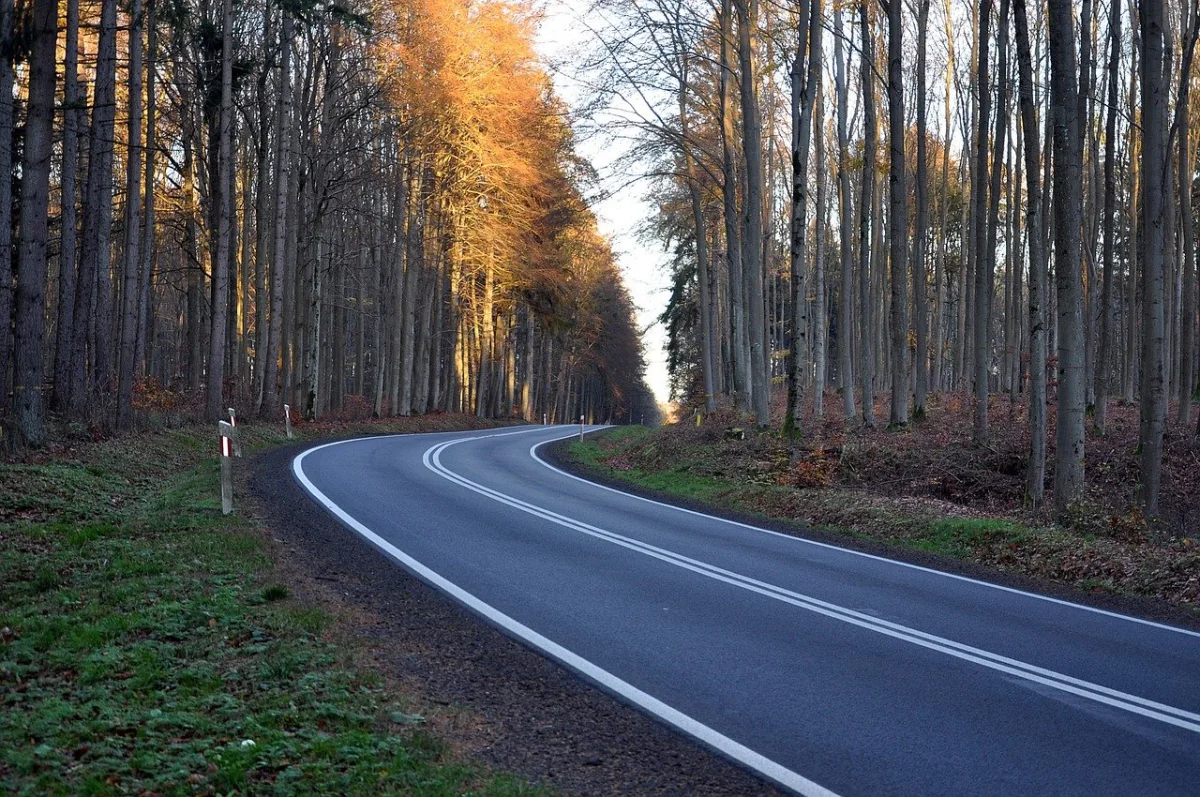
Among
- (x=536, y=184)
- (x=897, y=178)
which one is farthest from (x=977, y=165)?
(x=536, y=184)

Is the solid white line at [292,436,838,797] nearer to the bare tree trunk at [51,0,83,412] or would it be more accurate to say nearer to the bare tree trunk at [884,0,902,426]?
the bare tree trunk at [51,0,83,412]

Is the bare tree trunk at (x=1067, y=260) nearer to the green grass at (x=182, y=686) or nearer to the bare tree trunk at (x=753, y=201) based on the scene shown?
the bare tree trunk at (x=753, y=201)

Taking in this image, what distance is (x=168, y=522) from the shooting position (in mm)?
11773

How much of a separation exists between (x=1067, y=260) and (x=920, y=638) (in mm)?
8164

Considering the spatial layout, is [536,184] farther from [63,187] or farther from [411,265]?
[63,187]

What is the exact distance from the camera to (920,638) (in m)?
7.77

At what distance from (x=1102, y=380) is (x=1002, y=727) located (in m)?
20.1

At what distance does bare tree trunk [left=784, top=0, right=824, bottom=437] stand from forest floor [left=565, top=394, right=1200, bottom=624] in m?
1.27

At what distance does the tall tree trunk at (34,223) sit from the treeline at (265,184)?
0.04 m

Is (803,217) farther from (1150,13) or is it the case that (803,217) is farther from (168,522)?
(168,522)

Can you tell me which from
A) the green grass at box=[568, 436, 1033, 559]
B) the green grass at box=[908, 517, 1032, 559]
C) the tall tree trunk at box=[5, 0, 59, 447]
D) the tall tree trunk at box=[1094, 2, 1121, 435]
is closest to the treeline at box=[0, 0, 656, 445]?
the tall tree trunk at box=[5, 0, 59, 447]

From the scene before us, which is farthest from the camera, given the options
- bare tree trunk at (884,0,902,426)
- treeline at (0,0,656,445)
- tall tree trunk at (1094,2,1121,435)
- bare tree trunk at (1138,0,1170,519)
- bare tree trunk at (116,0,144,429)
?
tall tree trunk at (1094,2,1121,435)

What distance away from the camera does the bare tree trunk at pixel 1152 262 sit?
14086 mm

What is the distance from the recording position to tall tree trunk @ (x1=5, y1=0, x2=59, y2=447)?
624 inches
